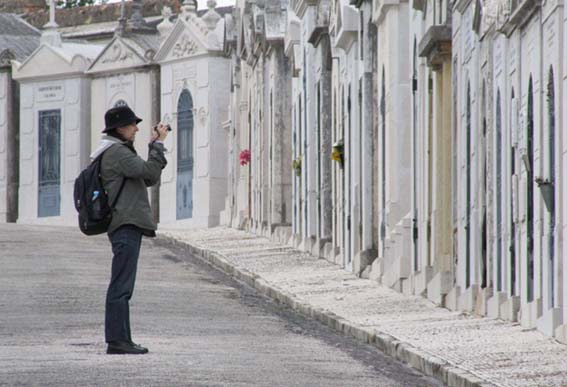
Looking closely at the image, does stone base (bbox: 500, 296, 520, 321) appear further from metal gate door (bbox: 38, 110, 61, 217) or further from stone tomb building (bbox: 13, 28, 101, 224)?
metal gate door (bbox: 38, 110, 61, 217)

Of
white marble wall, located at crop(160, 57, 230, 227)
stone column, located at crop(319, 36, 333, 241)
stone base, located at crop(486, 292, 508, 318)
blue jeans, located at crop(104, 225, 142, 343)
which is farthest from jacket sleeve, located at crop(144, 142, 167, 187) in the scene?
white marble wall, located at crop(160, 57, 230, 227)

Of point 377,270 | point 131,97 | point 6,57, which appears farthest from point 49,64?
point 377,270

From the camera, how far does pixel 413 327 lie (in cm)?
1691

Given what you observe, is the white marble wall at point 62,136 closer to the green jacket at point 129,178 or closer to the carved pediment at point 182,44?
the carved pediment at point 182,44

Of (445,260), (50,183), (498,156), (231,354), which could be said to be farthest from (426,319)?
(50,183)

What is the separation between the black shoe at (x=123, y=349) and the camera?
13.7 m

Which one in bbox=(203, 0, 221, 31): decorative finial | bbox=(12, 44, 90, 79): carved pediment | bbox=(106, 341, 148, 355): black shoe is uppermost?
bbox=(203, 0, 221, 31): decorative finial

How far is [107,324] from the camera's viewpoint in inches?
546

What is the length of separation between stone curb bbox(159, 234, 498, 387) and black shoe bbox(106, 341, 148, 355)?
2021 mm

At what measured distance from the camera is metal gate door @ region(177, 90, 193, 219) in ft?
168

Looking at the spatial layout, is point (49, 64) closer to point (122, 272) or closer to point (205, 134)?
point (205, 134)

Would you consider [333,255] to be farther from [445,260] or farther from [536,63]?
[536,63]

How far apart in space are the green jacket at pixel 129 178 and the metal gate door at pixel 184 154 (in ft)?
121

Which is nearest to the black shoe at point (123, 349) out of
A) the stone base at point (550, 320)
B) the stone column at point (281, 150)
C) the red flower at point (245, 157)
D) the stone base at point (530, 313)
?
the stone base at point (550, 320)
